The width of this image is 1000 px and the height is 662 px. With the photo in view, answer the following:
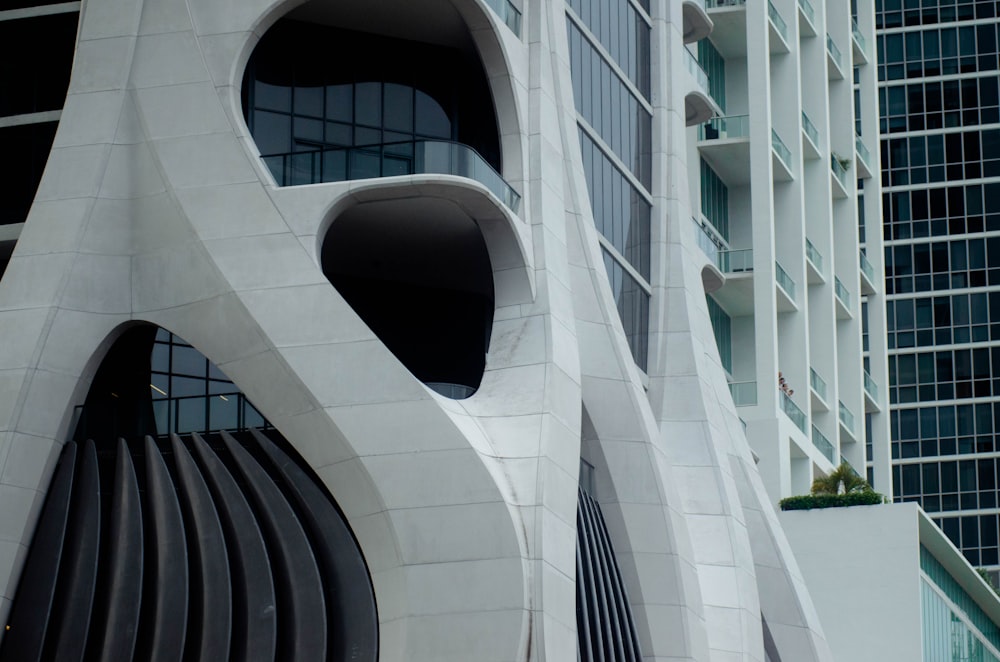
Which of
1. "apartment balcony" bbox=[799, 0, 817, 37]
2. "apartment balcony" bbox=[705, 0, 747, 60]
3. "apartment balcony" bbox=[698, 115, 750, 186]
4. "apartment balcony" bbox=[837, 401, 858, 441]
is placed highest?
"apartment balcony" bbox=[799, 0, 817, 37]

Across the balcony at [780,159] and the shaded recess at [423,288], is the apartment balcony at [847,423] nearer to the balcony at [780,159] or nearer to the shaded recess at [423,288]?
the balcony at [780,159]

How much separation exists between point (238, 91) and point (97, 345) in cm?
648

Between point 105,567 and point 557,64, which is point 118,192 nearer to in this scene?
point 105,567

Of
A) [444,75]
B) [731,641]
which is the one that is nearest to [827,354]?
[731,641]

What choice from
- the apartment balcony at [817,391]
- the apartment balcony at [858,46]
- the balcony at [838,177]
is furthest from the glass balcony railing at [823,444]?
the apartment balcony at [858,46]

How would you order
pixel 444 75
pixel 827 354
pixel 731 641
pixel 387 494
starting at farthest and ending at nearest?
pixel 827 354 → pixel 731 641 → pixel 444 75 → pixel 387 494

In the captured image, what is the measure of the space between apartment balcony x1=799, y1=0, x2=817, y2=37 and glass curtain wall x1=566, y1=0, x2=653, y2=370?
25.8 m

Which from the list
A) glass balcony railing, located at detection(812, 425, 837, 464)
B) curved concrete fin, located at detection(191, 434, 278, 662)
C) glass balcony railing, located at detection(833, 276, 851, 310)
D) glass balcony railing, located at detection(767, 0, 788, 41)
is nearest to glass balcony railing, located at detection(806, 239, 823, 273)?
glass balcony railing, located at detection(833, 276, 851, 310)

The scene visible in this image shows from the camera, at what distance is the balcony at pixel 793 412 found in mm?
71125

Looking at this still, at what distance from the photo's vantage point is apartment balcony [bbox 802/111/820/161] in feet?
260

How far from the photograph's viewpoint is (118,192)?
41.0 meters

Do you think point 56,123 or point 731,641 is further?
point 731,641

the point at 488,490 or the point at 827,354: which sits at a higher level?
the point at 827,354

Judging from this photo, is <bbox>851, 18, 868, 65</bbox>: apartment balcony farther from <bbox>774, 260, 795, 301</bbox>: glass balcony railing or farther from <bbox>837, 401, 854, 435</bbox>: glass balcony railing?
<bbox>774, 260, 795, 301</bbox>: glass balcony railing
